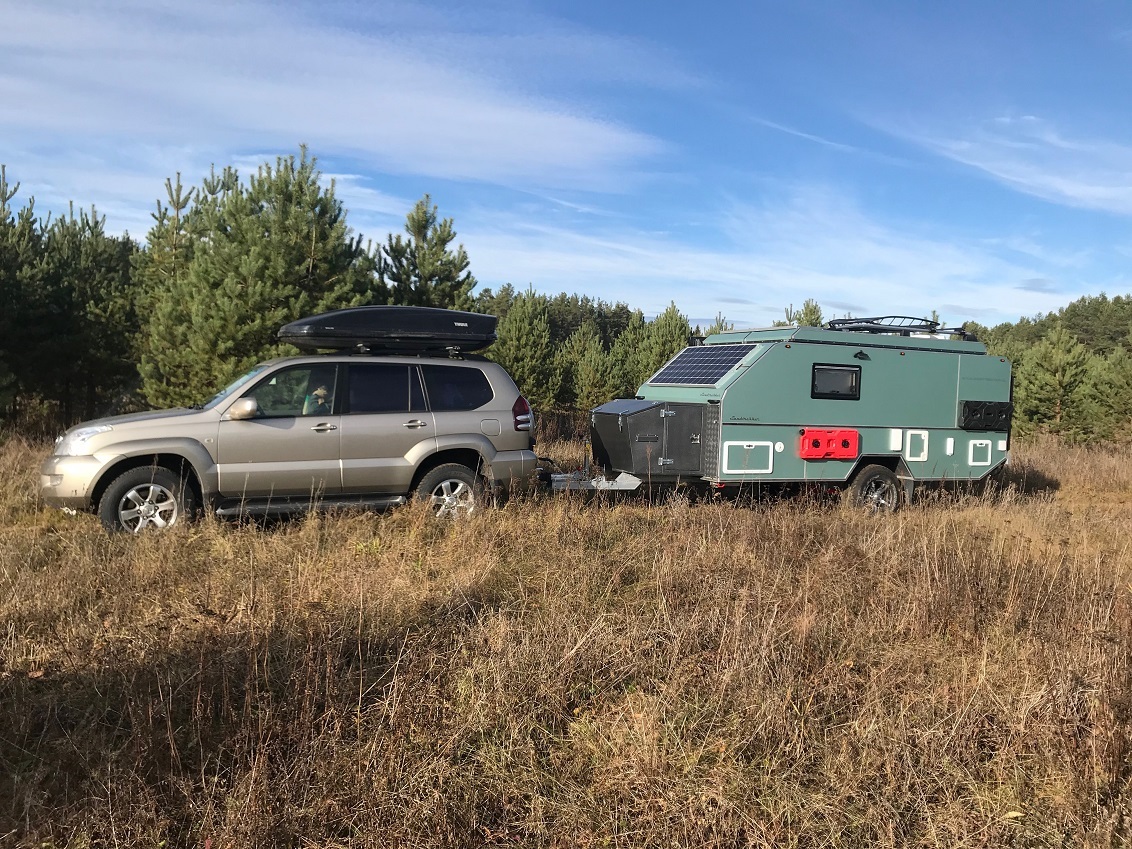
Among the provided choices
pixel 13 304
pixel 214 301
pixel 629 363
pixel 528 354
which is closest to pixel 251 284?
pixel 214 301

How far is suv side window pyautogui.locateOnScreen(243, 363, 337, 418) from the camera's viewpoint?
25.4 feet

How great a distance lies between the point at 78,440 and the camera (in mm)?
7125

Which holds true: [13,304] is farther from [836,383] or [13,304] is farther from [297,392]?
[836,383]

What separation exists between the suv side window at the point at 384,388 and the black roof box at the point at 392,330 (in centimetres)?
34

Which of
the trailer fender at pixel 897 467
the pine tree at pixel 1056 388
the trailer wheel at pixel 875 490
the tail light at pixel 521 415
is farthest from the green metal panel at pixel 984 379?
the pine tree at pixel 1056 388

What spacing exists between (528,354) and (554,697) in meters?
23.7

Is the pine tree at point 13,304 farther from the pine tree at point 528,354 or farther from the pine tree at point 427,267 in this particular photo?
the pine tree at point 528,354

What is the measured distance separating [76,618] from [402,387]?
3.96 meters

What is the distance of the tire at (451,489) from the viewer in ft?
26.1

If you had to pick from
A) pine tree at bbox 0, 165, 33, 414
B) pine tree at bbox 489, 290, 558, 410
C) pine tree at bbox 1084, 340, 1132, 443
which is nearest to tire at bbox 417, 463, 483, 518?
pine tree at bbox 0, 165, 33, 414

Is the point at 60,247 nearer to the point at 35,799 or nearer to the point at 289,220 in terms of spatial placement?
the point at 289,220

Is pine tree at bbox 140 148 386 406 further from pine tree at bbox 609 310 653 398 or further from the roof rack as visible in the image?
pine tree at bbox 609 310 653 398

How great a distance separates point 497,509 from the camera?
769 cm

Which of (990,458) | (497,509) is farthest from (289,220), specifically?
(990,458)
